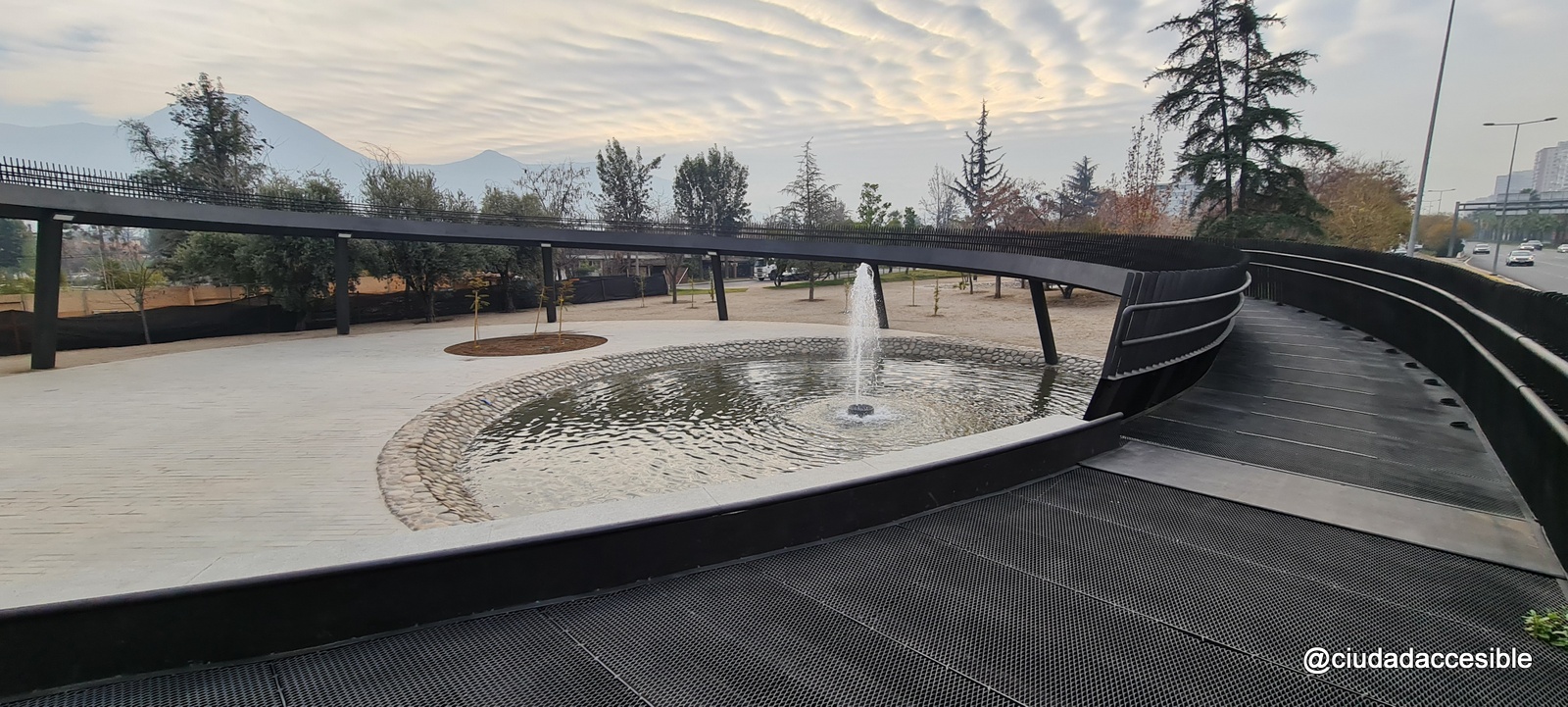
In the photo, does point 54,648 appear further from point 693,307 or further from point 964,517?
point 693,307

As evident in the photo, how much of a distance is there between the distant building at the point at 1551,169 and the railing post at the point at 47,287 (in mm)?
115451

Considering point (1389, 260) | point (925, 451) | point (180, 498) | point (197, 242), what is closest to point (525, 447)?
point (180, 498)

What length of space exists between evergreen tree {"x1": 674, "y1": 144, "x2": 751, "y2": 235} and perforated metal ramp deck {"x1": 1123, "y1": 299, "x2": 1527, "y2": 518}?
51510mm

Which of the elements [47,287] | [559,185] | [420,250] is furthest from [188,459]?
[559,185]

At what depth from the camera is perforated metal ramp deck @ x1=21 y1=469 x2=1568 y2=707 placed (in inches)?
86.8

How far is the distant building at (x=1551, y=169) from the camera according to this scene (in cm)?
6962

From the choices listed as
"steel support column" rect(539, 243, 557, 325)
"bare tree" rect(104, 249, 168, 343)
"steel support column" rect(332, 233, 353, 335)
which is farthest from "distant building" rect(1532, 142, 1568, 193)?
"bare tree" rect(104, 249, 168, 343)

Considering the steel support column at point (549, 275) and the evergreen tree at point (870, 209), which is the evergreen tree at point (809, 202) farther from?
the steel support column at point (549, 275)

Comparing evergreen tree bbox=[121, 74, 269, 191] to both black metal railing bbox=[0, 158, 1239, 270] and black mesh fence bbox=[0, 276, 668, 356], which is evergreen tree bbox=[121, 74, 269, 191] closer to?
black mesh fence bbox=[0, 276, 668, 356]

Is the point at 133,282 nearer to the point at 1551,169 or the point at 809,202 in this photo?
the point at 809,202

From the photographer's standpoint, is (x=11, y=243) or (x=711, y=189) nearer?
(x=11, y=243)

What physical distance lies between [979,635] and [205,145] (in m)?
42.1

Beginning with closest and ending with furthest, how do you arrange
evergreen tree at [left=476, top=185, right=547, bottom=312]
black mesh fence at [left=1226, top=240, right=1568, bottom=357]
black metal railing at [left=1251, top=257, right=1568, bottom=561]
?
black metal railing at [left=1251, top=257, right=1568, bottom=561], black mesh fence at [left=1226, top=240, right=1568, bottom=357], evergreen tree at [left=476, top=185, right=547, bottom=312]

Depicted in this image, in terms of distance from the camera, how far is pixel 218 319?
21453mm
